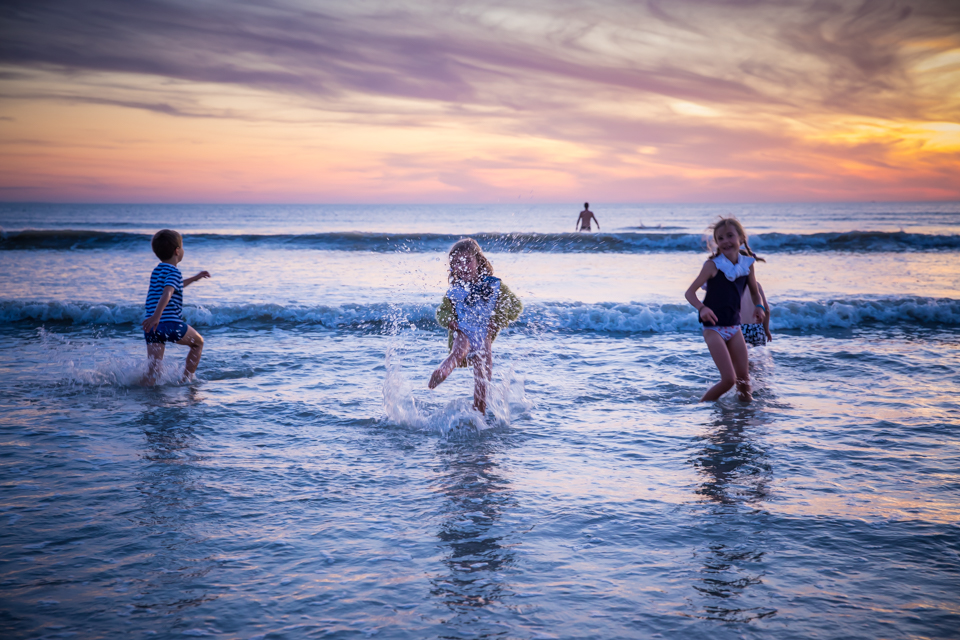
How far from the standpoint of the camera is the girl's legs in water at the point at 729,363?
595 centimetres

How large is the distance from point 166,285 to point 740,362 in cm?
647

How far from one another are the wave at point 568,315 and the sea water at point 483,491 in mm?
1033

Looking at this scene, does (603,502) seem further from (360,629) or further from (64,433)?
(64,433)

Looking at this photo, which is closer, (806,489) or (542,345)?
(806,489)

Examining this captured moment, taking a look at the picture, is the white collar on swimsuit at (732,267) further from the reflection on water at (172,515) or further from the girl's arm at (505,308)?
the reflection on water at (172,515)

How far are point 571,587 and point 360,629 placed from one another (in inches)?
40.1

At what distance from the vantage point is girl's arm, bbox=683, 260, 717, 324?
5.81 m

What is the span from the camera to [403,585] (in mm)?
2861

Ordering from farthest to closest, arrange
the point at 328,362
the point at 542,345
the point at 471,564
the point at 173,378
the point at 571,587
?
the point at 542,345, the point at 328,362, the point at 173,378, the point at 471,564, the point at 571,587

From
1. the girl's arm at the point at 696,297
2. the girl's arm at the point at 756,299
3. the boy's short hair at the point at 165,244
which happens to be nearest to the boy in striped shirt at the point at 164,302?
the boy's short hair at the point at 165,244

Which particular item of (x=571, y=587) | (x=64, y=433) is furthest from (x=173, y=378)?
(x=571, y=587)

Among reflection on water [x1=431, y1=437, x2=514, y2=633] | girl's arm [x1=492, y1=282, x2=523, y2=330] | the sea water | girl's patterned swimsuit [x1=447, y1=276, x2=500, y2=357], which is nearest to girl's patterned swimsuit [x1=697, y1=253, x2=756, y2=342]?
the sea water

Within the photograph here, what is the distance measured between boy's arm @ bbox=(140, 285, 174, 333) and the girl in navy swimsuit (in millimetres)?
→ 5813

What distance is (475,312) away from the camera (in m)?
5.71
